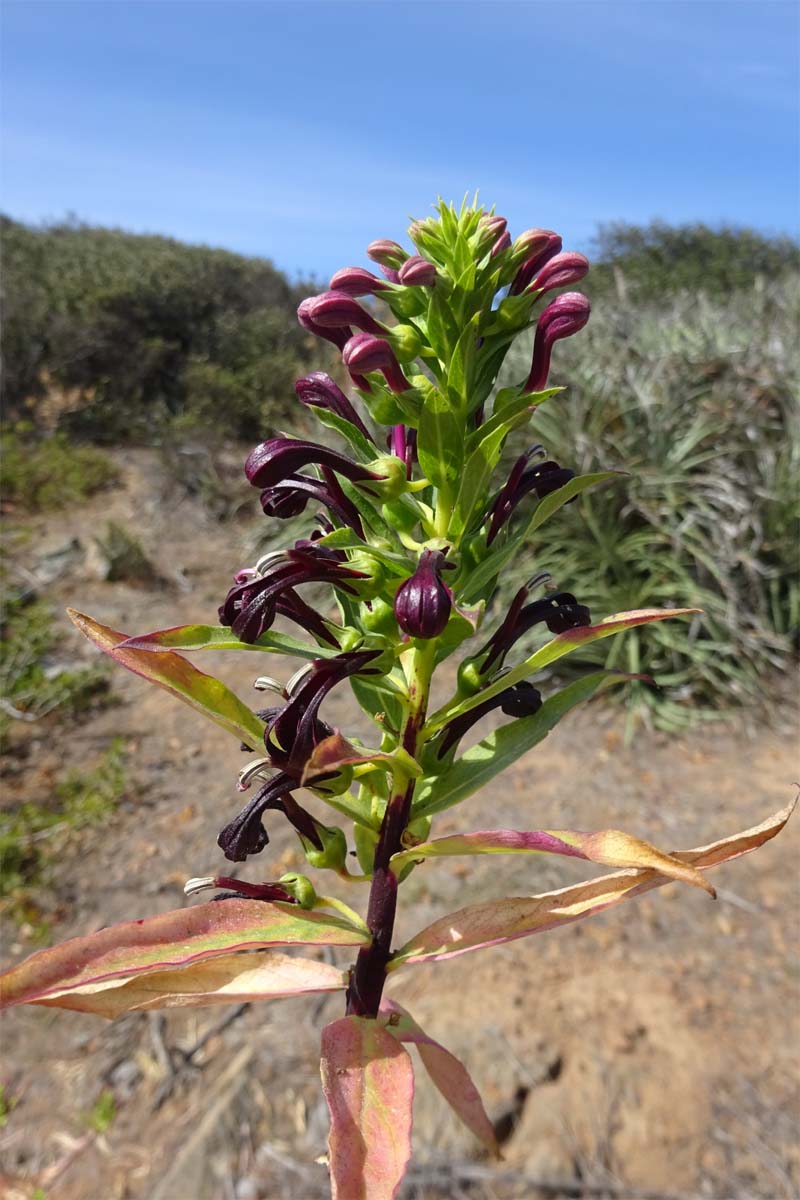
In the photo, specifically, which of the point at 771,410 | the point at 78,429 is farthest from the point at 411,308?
the point at 78,429

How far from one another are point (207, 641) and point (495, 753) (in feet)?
1.36

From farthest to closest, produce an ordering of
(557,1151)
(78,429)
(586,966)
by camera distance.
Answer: (78,429)
(586,966)
(557,1151)

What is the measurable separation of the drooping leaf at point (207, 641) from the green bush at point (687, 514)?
5.08m

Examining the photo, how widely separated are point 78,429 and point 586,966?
10135 millimetres

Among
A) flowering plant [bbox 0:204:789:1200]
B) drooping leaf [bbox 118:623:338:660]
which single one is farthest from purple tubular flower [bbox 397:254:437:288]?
drooping leaf [bbox 118:623:338:660]

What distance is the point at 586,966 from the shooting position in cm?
372

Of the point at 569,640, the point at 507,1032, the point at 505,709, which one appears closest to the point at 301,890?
the point at 505,709

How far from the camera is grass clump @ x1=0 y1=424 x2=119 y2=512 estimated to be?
29.3 ft

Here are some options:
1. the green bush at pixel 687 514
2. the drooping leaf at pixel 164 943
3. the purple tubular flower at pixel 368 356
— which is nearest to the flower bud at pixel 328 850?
the drooping leaf at pixel 164 943

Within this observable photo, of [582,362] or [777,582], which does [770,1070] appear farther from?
[582,362]

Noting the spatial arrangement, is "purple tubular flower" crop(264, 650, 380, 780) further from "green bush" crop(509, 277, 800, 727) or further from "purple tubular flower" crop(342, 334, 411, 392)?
"green bush" crop(509, 277, 800, 727)

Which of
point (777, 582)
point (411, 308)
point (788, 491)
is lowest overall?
point (777, 582)

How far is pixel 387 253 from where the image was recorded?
1170 mm

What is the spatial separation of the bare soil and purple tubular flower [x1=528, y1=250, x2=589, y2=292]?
294cm
